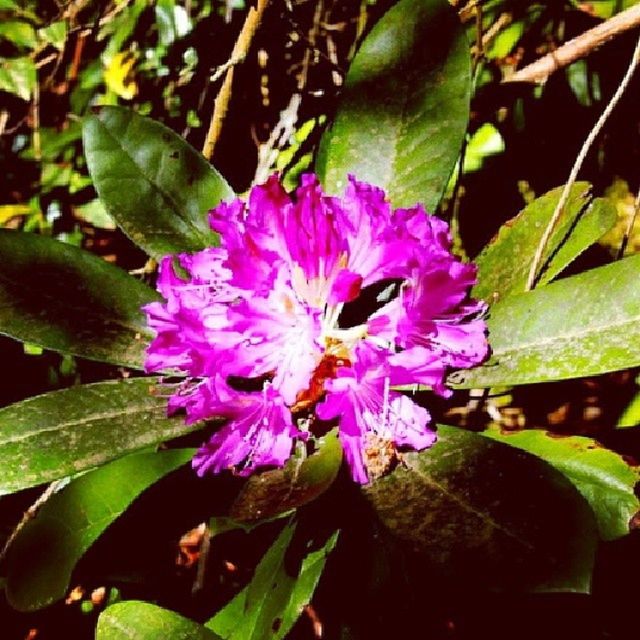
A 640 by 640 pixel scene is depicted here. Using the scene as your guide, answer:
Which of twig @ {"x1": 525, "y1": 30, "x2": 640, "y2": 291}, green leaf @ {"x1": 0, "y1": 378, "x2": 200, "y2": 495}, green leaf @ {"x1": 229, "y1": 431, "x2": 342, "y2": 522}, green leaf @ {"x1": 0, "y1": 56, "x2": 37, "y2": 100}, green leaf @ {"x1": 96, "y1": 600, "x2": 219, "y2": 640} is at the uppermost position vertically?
green leaf @ {"x1": 0, "y1": 56, "x2": 37, "y2": 100}

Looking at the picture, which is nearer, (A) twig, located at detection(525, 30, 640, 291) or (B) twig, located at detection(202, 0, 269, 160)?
(A) twig, located at detection(525, 30, 640, 291)

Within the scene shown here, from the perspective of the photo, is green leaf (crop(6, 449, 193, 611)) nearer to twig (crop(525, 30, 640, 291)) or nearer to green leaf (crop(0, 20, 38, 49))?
twig (crop(525, 30, 640, 291))

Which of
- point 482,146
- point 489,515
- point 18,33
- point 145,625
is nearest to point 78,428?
point 145,625

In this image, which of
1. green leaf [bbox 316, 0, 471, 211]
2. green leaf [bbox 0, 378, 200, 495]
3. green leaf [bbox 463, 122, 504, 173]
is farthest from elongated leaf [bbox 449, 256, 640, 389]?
green leaf [bbox 463, 122, 504, 173]

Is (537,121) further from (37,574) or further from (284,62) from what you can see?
(37,574)

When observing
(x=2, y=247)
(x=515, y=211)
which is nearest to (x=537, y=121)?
(x=515, y=211)

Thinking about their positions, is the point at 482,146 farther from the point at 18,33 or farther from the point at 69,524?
the point at 69,524
